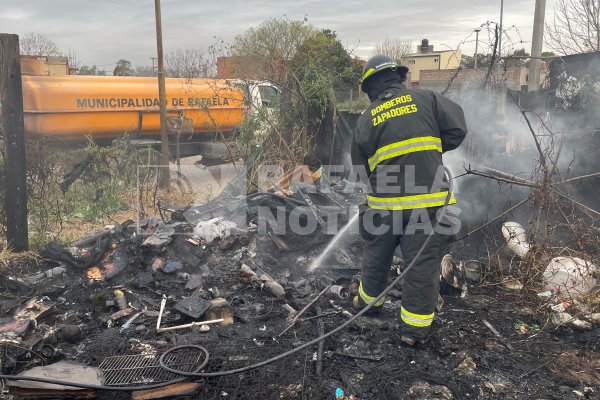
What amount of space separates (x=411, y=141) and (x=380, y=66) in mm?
710

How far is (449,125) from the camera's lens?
3.84 meters

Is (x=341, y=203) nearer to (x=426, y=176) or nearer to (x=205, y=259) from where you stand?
(x=205, y=259)

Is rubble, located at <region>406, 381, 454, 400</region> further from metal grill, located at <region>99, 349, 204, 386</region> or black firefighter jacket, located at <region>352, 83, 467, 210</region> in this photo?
metal grill, located at <region>99, 349, 204, 386</region>

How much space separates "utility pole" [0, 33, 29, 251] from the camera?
5049 mm

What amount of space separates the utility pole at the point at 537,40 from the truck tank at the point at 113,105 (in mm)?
5623

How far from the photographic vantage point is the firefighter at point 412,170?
3.79 m

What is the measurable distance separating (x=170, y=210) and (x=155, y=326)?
2.66 m

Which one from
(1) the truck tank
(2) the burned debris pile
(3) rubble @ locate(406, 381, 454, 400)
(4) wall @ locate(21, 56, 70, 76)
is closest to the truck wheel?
(1) the truck tank

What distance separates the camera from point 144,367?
11.3 ft

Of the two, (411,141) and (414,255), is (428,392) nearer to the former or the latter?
(414,255)

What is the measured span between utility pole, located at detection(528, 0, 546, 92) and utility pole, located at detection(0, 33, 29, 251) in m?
8.47

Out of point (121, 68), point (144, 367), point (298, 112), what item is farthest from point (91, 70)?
point (144, 367)

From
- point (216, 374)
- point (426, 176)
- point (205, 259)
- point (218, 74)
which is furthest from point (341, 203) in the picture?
point (218, 74)

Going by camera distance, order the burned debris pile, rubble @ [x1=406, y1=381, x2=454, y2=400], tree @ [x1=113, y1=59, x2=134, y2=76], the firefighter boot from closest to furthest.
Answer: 1. rubble @ [x1=406, y1=381, x2=454, y2=400]
2. the burned debris pile
3. the firefighter boot
4. tree @ [x1=113, y1=59, x2=134, y2=76]
